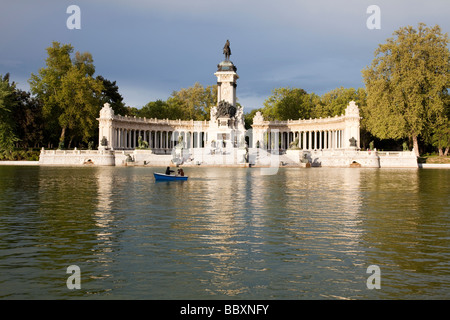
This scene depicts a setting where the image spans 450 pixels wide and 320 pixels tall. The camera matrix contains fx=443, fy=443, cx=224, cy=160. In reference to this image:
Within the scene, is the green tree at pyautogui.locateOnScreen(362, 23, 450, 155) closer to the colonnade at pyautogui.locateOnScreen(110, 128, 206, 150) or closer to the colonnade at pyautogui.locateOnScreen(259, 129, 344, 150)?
the colonnade at pyautogui.locateOnScreen(259, 129, 344, 150)

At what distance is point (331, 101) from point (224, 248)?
4532 inches

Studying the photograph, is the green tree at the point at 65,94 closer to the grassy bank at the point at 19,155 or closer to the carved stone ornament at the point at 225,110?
the grassy bank at the point at 19,155

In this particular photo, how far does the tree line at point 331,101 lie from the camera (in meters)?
81.6

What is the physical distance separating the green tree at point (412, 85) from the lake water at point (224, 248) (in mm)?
60844

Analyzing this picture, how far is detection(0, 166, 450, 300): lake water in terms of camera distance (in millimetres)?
10258

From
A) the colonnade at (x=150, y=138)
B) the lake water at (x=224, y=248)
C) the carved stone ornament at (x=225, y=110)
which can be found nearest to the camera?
the lake water at (x=224, y=248)

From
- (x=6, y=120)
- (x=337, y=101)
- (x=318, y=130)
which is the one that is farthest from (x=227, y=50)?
(x=6, y=120)

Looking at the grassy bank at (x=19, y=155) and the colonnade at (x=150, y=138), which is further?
the colonnade at (x=150, y=138)

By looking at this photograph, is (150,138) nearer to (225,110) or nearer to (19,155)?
(225,110)

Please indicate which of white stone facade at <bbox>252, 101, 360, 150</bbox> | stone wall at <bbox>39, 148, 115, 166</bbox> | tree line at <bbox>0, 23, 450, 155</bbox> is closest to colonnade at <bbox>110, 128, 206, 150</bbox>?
tree line at <bbox>0, 23, 450, 155</bbox>

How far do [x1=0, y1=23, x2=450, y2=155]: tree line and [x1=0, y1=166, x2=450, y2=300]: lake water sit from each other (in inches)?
2449

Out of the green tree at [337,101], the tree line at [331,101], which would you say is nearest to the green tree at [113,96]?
the tree line at [331,101]
